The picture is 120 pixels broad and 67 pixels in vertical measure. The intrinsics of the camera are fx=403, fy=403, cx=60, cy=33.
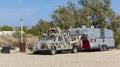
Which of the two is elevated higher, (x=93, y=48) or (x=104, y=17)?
(x=104, y=17)

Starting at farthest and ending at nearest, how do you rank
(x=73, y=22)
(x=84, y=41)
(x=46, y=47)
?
(x=73, y=22) < (x=84, y=41) < (x=46, y=47)

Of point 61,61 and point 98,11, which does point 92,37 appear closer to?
point 61,61

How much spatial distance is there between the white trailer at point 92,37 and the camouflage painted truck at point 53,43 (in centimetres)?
160

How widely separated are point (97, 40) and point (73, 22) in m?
15.0

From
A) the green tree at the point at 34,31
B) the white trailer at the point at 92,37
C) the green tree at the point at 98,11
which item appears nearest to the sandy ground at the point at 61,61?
the white trailer at the point at 92,37

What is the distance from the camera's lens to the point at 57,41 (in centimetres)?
3503

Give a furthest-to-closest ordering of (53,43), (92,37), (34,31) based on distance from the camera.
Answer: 1. (34,31)
2. (92,37)
3. (53,43)

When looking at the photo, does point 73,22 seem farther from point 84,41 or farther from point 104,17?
point 84,41

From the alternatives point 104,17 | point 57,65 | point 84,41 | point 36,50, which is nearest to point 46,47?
point 36,50

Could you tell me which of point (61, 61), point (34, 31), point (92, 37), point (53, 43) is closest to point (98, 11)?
point (92, 37)

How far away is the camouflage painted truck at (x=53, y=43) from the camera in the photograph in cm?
3416

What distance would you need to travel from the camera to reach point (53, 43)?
1359 inches

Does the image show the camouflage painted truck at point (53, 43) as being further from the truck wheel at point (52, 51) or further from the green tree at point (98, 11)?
the green tree at point (98, 11)

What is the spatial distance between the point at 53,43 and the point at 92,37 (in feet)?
18.0
